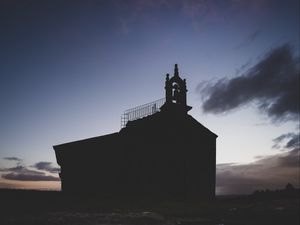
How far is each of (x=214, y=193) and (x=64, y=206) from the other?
18.6m

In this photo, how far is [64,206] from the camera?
589 inches

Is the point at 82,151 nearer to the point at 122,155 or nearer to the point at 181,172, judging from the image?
the point at 122,155

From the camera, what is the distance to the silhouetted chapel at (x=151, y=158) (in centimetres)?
2678

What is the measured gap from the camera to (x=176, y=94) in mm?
29484

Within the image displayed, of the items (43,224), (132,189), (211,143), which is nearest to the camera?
(43,224)

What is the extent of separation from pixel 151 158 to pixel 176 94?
23.8 feet

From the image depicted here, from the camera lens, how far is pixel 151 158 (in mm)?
27469

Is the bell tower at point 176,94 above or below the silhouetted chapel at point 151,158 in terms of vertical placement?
above

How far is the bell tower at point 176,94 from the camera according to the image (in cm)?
2880

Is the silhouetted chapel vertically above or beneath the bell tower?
beneath

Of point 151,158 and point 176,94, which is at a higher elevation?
point 176,94

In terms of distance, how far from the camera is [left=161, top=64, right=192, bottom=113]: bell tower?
94.5 feet

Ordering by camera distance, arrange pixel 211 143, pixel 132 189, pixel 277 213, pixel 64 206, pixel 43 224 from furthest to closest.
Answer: pixel 211 143 < pixel 132 189 < pixel 64 206 < pixel 277 213 < pixel 43 224

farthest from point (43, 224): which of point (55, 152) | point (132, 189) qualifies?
point (55, 152)
